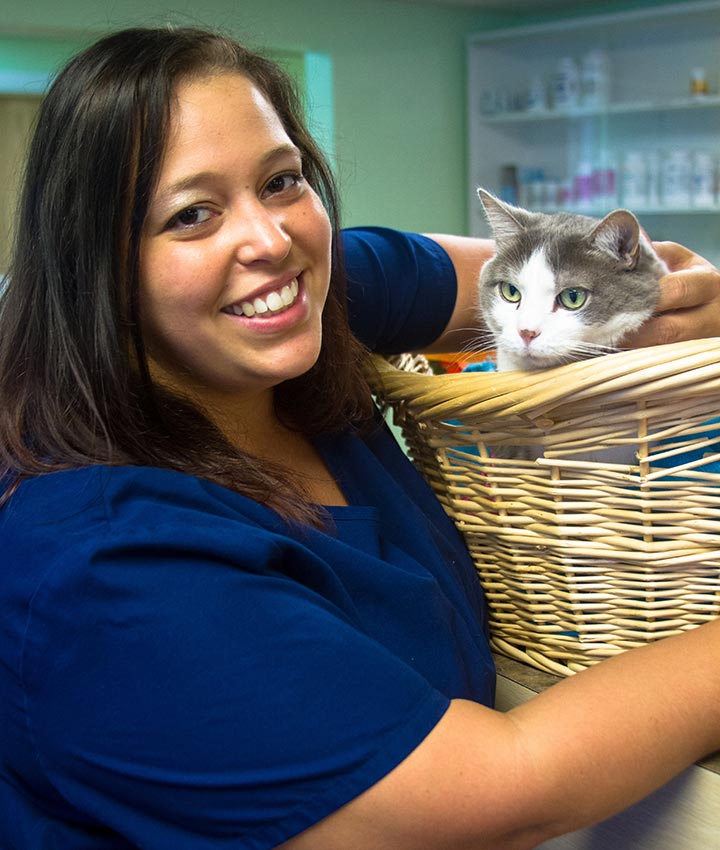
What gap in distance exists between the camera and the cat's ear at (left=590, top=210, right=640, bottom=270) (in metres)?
1.07

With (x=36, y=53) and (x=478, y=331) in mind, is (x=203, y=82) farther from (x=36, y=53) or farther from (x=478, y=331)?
(x=36, y=53)

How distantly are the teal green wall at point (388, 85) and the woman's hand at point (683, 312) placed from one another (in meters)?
2.94

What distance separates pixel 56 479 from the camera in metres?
0.74

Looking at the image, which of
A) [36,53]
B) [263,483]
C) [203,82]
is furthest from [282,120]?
[36,53]

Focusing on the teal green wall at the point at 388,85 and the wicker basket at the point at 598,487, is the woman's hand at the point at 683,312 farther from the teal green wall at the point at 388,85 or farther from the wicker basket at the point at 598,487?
the teal green wall at the point at 388,85

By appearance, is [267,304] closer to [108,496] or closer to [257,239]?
[257,239]

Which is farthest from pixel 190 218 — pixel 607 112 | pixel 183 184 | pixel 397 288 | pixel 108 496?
pixel 607 112

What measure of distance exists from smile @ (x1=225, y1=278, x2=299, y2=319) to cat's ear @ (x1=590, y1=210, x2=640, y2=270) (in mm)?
392

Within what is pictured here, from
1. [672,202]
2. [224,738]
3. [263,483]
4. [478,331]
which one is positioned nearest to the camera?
[224,738]

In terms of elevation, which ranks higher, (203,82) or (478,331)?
(203,82)

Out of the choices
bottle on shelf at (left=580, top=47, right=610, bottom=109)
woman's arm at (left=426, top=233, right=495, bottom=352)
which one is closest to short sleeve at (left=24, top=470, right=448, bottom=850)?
woman's arm at (left=426, top=233, right=495, bottom=352)

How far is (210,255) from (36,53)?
3196 millimetres

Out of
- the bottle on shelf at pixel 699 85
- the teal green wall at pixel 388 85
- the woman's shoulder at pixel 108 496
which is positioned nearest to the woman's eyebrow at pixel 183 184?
the woman's shoulder at pixel 108 496

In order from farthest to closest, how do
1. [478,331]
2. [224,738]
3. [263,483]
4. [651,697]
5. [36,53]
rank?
1. [36,53]
2. [478,331]
3. [263,483]
4. [651,697]
5. [224,738]
